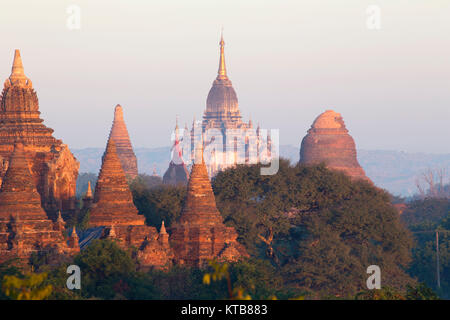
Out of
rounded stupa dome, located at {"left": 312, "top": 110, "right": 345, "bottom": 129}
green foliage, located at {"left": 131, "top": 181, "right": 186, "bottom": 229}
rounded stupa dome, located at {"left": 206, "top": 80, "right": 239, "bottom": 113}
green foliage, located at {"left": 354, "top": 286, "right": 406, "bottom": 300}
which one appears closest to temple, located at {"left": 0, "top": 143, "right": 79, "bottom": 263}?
green foliage, located at {"left": 131, "top": 181, "right": 186, "bottom": 229}

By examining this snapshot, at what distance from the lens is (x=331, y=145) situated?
136875 mm

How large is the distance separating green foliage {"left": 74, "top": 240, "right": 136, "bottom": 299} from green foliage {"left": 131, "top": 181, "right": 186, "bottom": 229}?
1305cm

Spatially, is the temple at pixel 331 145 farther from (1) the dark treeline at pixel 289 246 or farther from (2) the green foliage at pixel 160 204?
(2) the green foliage at pixel 160 204

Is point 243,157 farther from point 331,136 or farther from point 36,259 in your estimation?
point 36,259

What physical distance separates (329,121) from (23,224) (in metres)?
88.9

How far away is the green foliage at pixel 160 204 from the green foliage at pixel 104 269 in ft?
42.8

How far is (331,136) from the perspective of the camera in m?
138

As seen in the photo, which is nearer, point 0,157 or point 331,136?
point 0,157

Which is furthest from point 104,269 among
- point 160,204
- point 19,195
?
point 160,204

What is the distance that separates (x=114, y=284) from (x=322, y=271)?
1283 cm

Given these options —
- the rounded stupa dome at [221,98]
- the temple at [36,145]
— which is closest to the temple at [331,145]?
the rounded stupa dome at [221,98]

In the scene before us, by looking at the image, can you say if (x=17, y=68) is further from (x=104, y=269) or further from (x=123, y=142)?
(x=123, y=142)
